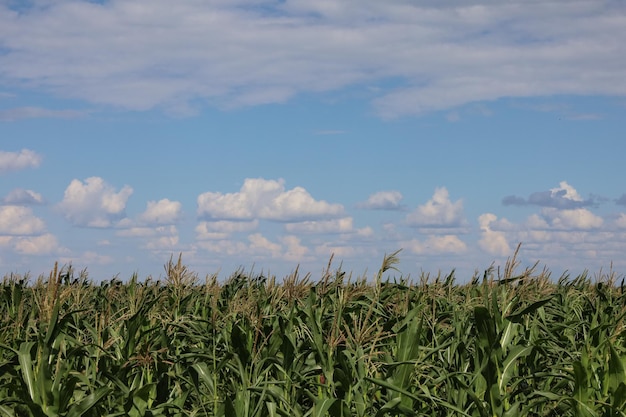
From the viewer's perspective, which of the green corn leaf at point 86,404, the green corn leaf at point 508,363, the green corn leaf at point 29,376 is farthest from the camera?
the green corn leaf at point 508,363

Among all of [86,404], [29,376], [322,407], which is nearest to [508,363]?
[322,407]

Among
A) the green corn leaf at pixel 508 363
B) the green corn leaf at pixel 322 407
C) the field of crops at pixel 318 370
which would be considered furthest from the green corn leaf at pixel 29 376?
the green corn leaf at pixel 508 363

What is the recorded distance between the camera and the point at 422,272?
369 inches

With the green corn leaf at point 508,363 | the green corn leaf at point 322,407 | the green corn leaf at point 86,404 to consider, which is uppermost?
the green corn leaf at point 508,363

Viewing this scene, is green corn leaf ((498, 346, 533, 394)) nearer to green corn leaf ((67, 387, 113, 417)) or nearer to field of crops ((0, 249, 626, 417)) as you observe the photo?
field of crops ((0, 249, 626, 417))

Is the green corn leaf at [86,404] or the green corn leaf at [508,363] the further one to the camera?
the green corn leaf at [508,363]

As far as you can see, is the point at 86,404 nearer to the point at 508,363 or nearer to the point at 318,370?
the point at 318,370

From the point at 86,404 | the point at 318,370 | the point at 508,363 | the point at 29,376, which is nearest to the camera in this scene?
the point at 86,404

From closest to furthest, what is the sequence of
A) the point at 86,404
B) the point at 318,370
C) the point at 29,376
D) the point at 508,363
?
the point at 86,404
the point at 29,376
the point at 508,363
the point at 318,370

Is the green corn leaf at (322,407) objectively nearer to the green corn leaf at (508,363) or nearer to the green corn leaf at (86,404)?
the green corn leaf at (508,363)

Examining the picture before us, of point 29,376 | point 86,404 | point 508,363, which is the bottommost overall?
point 86,404

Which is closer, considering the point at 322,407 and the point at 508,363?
the point at 322,407

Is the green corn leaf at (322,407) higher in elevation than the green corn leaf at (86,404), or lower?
higher

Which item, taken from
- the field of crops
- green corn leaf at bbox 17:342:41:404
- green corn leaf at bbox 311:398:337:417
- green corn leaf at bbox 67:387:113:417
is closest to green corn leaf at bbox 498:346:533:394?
the field of crops
